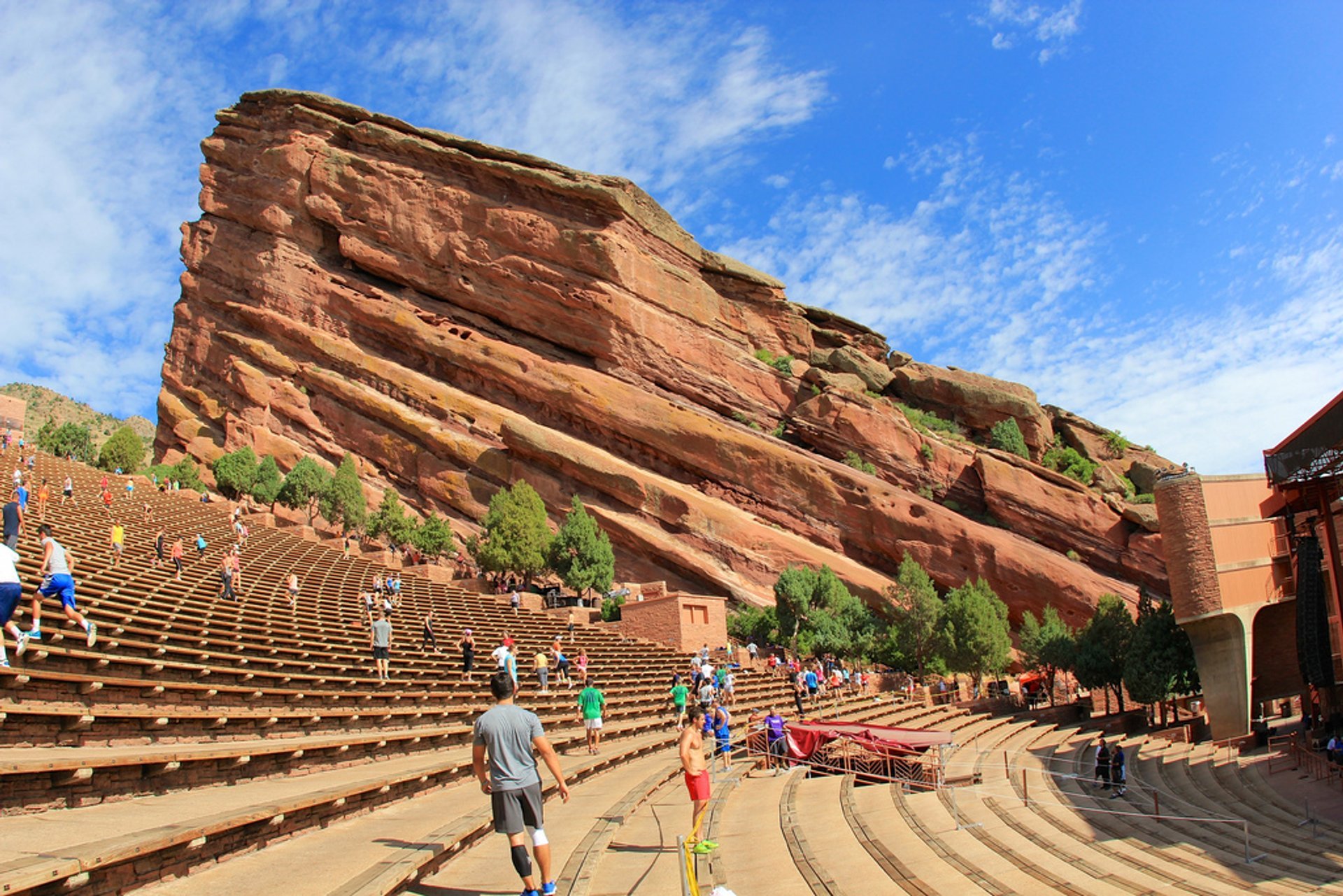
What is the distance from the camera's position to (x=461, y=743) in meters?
14.1

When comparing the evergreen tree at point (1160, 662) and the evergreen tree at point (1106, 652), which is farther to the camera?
the evergreen tree at point (1106, 652)

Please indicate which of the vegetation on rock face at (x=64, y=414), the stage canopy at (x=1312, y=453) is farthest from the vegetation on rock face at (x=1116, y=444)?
the vegetation on rock face at (x=64, y=414)

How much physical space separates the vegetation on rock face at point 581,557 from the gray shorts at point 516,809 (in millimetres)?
35847

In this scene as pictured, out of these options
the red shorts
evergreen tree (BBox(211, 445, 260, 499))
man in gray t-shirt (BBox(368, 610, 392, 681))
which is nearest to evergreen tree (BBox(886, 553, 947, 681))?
man in gray t-shirt (BBox(368, 610, 392, 681))

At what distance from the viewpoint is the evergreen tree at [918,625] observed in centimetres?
4066

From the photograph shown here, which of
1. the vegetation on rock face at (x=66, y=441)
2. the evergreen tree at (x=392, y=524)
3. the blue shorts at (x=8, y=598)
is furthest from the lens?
the vegetation on rock face at (x=66, y=441)

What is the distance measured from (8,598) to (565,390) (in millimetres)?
43258

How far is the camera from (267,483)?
47.0m

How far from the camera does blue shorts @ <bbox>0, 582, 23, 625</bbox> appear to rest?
8820 mm

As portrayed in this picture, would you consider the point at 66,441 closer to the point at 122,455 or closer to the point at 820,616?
the point at 122,455

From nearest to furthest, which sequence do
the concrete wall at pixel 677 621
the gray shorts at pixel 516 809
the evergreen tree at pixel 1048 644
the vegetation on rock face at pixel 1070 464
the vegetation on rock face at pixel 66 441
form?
the gray shorts at pixel 516 809, the concrete wall at pixel 677 621, the evergreen tree at pixel 1048 644, the vegetation on rock face at pixel 1070 464, the vegetation on rock face at pixel 66 441

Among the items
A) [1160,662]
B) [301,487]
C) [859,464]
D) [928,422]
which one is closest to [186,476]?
[301,487]

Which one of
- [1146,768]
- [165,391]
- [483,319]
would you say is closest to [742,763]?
[1146,768]

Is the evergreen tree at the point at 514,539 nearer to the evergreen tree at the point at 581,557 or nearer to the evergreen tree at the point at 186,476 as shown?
the evergreen tree at the point at 581,557
